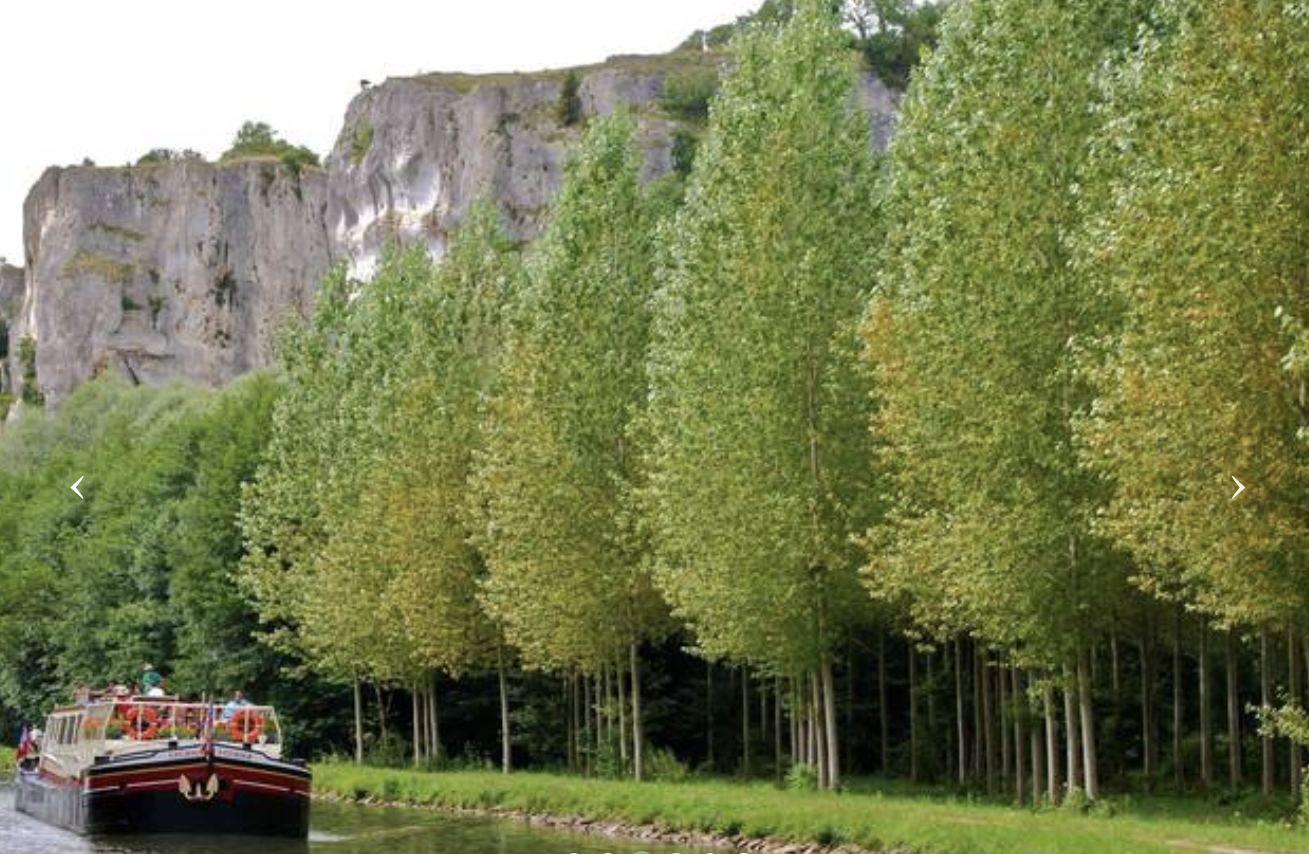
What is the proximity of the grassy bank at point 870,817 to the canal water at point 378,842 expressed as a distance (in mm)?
1636

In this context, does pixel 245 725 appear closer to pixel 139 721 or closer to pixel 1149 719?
pixel 139 721

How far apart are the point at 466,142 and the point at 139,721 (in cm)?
12707

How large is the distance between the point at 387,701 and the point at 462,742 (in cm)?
533

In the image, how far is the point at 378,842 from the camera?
148 ft

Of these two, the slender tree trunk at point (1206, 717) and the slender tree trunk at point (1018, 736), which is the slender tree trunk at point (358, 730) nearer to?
the slender tree trunk at point (1018, 736)

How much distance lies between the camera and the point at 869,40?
6565 inches

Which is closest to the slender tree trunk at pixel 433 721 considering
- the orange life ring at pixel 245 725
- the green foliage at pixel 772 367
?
the orange life ring at pixel 245 725

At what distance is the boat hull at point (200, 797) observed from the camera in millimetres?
45438

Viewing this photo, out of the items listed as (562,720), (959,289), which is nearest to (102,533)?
(562,720)

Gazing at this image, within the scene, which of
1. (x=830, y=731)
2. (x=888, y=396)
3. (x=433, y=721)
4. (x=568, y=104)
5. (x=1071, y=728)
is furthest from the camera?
(x=568, y=104)

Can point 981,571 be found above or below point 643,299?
below

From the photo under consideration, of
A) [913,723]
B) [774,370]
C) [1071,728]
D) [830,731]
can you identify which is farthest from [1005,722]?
[774,370]

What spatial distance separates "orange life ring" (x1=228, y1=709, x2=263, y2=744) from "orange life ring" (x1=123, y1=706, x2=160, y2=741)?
2.07m

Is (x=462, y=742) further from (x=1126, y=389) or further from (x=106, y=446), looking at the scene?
(x=106, y=446)
